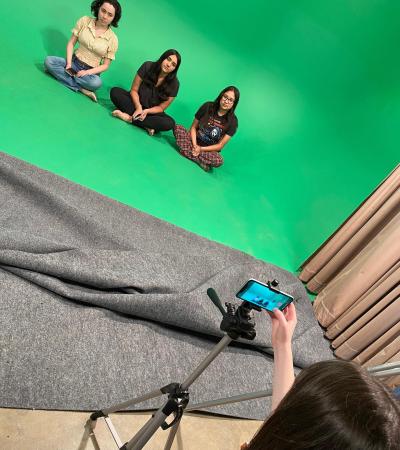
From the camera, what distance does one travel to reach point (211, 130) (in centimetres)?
346

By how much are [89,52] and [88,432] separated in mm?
2821

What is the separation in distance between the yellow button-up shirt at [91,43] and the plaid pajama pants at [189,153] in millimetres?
786

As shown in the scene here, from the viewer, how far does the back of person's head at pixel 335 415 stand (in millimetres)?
549

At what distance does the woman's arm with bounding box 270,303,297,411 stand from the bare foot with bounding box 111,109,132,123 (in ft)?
8.49

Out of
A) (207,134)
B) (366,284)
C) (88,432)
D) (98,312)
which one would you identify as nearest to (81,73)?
(207,134)

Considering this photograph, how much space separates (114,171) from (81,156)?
0.74 ft

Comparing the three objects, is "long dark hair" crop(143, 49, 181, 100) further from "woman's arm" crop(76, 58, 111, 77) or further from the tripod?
the tripod

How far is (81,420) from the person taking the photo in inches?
53.3

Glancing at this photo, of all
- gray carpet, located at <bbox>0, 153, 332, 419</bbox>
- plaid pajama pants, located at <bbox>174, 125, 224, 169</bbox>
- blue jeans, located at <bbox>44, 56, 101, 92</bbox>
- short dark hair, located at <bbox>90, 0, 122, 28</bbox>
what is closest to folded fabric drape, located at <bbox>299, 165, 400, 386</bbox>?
gray carpet, located at <bbox>0, 153, 332, 419</bbox>

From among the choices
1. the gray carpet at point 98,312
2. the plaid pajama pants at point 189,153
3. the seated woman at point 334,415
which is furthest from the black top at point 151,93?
the seated woman at point 334,415

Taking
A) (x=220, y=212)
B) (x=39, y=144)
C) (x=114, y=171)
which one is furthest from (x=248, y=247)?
(x=39, y=144)

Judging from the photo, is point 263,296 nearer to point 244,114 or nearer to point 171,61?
point 171,61

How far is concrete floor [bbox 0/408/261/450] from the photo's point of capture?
1247 millimetres

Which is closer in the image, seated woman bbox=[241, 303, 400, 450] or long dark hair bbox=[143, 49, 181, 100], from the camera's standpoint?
seated woman bbox=[241, 303, 400, 450]
